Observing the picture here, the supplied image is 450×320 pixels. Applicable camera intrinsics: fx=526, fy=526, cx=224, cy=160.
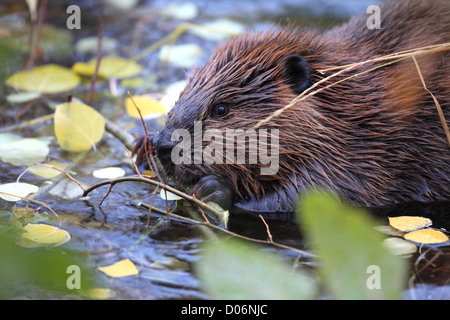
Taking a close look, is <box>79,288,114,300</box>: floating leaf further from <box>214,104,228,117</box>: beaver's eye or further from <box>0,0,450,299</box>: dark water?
<box>214,104,228,117</box>: beaver's eye

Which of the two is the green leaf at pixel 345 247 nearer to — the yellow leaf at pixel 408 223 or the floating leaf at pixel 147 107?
the yellow leaf at pixel 408 223

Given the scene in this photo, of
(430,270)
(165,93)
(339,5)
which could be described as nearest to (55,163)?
(165,93)

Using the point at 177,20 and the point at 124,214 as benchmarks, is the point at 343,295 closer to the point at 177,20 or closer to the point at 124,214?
the point at 124,214

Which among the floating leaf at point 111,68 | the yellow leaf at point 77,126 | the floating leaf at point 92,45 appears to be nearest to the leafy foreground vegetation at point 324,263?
the yellow leaf at point 77,126

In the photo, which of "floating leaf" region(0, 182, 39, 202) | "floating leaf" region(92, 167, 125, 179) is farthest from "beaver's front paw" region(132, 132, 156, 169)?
"floating leaf" region(0, 182, 39, 202)

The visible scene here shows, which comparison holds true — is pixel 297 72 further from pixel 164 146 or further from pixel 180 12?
pixel 180 12
